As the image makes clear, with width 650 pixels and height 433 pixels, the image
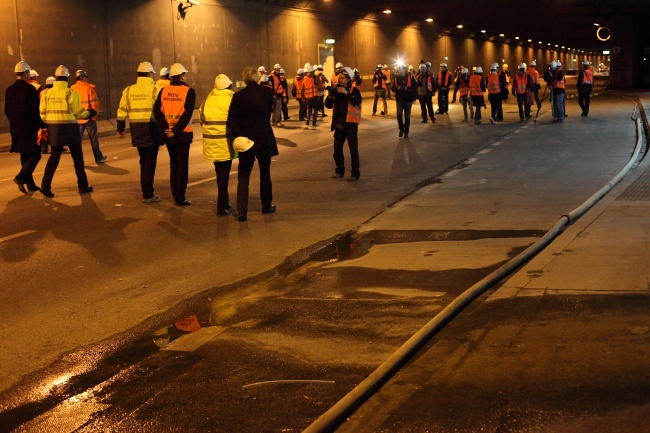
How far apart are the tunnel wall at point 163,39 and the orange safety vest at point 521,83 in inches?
574

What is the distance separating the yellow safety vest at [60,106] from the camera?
1371 cm

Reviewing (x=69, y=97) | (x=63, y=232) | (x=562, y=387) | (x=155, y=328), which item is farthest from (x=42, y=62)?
(x=562, y=387)

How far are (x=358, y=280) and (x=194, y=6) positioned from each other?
32233mm

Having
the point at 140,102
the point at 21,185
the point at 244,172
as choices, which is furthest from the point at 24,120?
the point at 244,172

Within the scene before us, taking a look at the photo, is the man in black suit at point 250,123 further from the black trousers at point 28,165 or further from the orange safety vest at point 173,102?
the black trousers at point 28,165

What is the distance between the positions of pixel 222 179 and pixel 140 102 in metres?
2.15

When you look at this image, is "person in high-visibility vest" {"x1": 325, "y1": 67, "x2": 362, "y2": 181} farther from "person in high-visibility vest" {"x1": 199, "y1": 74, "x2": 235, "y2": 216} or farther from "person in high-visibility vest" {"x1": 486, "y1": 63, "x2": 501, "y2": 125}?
"person in high-visibility vest" {"x1": 486, "y1": 63, "x2": 501, "y2": 125}

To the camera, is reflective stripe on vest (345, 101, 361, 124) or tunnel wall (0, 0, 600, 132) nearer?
reflective stripe on vest (345, 101, 361, 124)

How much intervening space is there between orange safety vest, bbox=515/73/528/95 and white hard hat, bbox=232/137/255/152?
1877cm

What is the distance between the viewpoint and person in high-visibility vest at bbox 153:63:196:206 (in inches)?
488

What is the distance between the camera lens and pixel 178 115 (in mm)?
12500

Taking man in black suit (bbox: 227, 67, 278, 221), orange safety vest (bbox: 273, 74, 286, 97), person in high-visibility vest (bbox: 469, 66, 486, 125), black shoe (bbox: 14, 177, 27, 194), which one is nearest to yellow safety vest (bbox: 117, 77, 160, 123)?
man in black suit (bbox: 227, 67, 278, 221)

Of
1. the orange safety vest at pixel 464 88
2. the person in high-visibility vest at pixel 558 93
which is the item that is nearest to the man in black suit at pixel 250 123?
the person in high-visibility vest at pixel 558 93

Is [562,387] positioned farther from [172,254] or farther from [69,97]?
[69,97]
